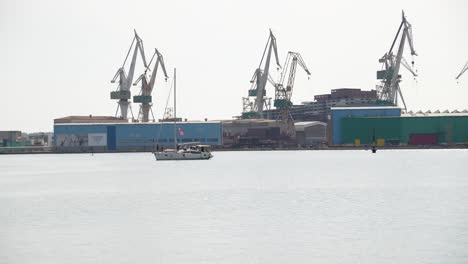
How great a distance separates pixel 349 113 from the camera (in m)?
178

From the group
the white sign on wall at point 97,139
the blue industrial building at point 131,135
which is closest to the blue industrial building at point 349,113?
the blue industrial building at point 131,135

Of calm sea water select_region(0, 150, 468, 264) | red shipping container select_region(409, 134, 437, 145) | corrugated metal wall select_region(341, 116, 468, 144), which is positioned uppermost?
corrugated metal wall select_region(341, 116, 468, 144)

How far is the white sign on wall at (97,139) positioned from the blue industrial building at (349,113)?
182 feet

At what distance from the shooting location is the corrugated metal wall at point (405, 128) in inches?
6822

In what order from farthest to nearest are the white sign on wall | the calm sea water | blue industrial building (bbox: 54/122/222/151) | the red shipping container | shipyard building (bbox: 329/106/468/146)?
the white sign on wall, the red shipping container, blue industrial building (bbox: 54/122/222/151), shipyard building (bbox: 329/106/468/146), the calm sea water

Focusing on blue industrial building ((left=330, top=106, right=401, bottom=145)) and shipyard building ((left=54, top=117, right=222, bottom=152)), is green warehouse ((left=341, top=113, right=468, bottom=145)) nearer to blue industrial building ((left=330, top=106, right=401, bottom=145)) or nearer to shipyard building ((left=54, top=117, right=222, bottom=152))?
blue industrial building ((left=330, top=106, right=401, bottom=145))

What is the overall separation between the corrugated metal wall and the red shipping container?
807mm

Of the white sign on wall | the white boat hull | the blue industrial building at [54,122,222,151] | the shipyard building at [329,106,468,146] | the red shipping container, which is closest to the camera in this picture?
the white boat hull

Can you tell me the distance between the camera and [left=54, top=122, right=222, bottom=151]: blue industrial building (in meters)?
176

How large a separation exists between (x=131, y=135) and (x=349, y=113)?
52432mm

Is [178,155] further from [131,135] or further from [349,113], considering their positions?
[349,113]

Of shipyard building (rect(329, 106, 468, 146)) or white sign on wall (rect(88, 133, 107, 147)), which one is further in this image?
white sign on wall (rect(88, 133, 107, 147))

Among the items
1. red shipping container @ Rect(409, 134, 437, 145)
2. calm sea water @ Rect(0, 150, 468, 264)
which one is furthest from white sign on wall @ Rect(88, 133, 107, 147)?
calm sea water @ Rect(0, 150, 468, 264)

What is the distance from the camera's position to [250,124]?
634 feet
